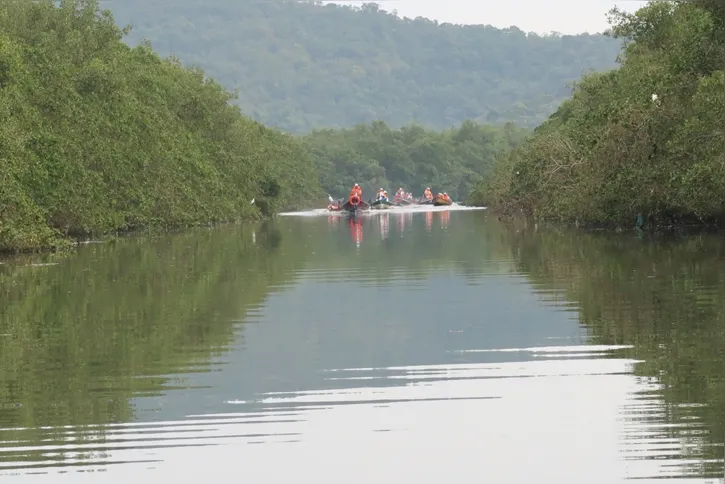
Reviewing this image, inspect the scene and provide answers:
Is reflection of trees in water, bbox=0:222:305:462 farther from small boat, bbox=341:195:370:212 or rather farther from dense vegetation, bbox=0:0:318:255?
small boat, bbox=341:195:370:212

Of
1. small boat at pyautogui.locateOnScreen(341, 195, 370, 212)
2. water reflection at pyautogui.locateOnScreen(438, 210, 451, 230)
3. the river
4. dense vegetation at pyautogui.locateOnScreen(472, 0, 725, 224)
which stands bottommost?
water reflection at pyautogui.locateOnScreen(438, 210, 451, 230)

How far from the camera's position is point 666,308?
18594 millimetres

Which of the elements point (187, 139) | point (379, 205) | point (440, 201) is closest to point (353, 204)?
point (379, 205)

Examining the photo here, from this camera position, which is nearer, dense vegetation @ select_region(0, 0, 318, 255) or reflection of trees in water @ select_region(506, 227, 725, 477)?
reflection of trees in water @ select_region(506, 227, 725, 477)

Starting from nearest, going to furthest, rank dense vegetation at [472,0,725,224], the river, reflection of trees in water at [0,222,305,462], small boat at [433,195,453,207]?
the river, reflection of trees in water at [0,222,305,462], dense vegetation at [472,0,725,224], small boat at [433,195,453,207]

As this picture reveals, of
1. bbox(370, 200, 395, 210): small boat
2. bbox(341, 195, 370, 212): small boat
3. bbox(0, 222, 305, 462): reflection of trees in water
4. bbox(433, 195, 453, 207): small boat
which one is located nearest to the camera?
bbox(0, 222, 305, 462): reflection of trees in water

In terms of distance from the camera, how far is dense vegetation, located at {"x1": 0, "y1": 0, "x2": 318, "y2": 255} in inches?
1607

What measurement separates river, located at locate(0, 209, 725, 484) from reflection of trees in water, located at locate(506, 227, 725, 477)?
0.17 feet

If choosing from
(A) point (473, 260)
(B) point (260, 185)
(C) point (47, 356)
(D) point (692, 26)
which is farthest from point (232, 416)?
(B) point (260, 185)

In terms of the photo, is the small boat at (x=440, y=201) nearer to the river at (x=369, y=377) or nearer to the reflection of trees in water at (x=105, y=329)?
the reflection of trees in water at (x=105, y=329)

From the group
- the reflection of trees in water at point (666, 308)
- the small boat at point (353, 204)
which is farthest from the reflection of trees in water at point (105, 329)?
the small boat at point (353, 204)

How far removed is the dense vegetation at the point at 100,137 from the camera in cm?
4081

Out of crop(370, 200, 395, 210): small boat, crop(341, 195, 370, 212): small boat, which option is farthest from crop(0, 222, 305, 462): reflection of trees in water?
crop(370, 200, 395, 210): small boat

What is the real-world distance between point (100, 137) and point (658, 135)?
23.1m
